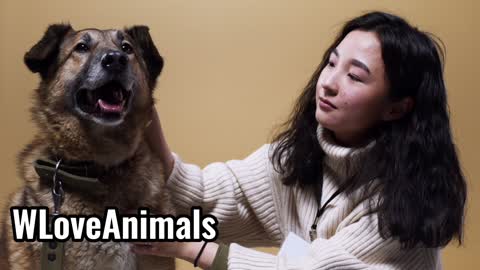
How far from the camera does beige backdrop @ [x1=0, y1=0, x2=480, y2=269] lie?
1.84 meters

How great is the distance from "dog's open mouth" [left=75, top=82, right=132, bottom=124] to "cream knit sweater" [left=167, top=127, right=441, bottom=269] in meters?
0.27

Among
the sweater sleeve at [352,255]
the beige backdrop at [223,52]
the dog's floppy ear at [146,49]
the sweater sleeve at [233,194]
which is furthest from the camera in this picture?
the beige backdrop at [223,52]

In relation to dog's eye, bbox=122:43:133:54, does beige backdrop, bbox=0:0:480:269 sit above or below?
below

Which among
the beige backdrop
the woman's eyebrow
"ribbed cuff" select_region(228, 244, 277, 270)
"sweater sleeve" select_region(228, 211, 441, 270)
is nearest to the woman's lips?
the woman's eyebrow

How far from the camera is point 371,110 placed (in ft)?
4.36

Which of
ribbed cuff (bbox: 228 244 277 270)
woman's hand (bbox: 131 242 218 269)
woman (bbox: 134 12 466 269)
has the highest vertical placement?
woman (bbox: 134 12 466 269)

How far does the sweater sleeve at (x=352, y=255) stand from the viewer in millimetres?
1256

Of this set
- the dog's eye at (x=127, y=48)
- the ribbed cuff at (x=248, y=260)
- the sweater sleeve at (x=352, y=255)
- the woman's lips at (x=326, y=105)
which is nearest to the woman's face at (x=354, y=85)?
the woman's lips at (x=326, y=105)

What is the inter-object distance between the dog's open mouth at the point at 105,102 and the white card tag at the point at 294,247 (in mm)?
508

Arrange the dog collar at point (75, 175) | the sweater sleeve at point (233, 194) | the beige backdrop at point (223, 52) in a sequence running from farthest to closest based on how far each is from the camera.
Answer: the beige backdrop at point (223, 52) → the sweater sleeve at point (233, 194) → the dog collar at point (75, 175)

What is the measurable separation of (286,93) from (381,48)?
2.41 feet

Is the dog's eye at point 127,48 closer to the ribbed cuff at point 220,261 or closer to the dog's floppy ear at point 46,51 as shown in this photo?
the dog's floppy ear at point 46,51

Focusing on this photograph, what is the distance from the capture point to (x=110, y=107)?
1225mm

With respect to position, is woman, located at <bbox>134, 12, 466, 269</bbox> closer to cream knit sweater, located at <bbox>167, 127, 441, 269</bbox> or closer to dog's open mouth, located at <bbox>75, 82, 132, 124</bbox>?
cream knit sweater, located at <bbox>167, 127, 441, 269</bbox>
